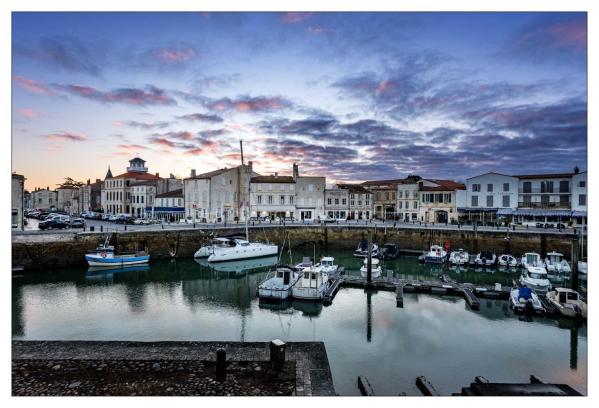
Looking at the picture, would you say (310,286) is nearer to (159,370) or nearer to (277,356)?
(277,356)

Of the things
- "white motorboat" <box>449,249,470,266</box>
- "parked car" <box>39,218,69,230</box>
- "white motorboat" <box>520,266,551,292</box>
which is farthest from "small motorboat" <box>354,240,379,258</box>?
"parked car" <box>39,218,69,230</box>

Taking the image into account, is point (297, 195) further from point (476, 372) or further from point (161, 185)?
point (476, 372)

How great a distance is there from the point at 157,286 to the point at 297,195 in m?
27.5

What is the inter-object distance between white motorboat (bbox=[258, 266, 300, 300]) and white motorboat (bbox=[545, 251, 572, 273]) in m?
18.0

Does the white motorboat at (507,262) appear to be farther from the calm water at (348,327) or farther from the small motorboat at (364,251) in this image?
the calm water at (348,327)

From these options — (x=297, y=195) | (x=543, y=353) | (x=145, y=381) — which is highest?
(x=297, y=195)

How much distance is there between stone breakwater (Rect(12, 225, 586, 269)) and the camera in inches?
1002

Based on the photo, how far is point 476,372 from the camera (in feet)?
35.2

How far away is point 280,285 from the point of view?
756 inches

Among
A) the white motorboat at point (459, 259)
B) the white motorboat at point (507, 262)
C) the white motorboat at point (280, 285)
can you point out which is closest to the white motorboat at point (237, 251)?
the white motorboat at point (280, 285)

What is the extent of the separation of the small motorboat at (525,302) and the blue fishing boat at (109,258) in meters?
24.5

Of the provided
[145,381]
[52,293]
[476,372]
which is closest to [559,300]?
[476,372]

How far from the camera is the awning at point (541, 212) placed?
116 ft
